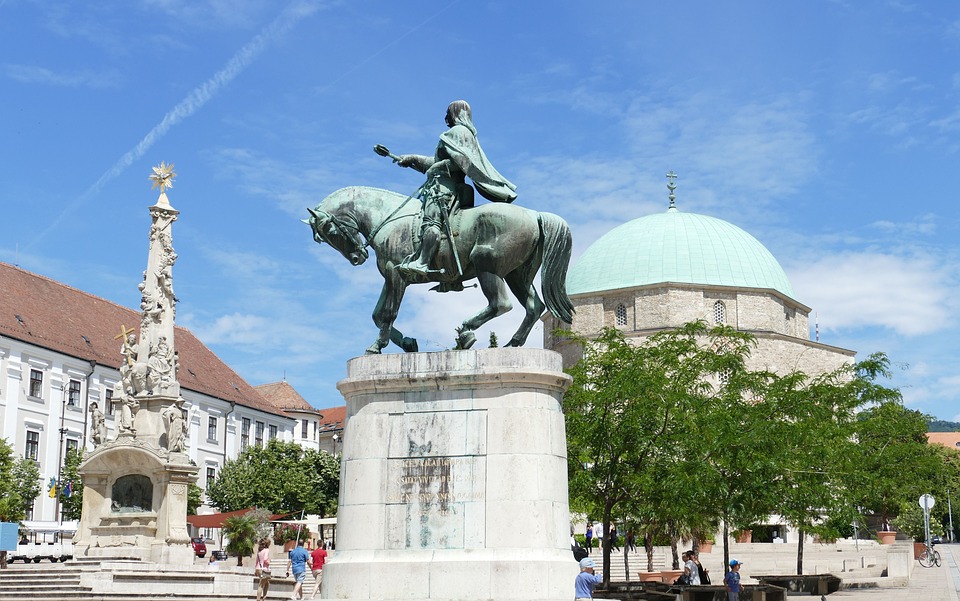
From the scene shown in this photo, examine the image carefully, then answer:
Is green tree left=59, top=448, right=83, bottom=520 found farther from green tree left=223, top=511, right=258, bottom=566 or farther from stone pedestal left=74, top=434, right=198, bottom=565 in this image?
stone pedestal left=74, top=434, right=198, bottom=565

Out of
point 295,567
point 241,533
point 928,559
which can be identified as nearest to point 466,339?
point 295,567

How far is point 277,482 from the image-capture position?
6900cm

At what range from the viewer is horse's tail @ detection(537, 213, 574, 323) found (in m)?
14.2

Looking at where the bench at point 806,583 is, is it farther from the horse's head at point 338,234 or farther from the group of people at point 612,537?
the horse's head at point 338,234

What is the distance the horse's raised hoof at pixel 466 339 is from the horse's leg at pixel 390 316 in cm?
72

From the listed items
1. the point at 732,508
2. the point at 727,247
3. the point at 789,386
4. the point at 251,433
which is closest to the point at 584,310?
the point at 727,247

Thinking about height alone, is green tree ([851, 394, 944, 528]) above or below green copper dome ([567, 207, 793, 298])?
below

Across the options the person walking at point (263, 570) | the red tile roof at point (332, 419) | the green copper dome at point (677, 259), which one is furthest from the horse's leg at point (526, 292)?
the red tile roof at point (332, 419)

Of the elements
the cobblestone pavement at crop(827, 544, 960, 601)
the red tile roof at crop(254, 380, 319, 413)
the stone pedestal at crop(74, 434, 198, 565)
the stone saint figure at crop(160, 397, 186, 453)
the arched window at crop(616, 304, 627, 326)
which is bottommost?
the cobblestone pavement at crop(827, 544, 960, 601)

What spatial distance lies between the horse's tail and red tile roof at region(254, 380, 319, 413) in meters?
80.3

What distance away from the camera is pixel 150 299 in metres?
34.3

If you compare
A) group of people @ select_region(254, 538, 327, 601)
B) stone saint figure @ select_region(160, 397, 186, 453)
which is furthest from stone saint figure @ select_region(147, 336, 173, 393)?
group of people @ select_region(254, 538, 327, 601)

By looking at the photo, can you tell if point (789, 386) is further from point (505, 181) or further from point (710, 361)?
point (505, 181)

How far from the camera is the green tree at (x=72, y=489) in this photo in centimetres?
5292
